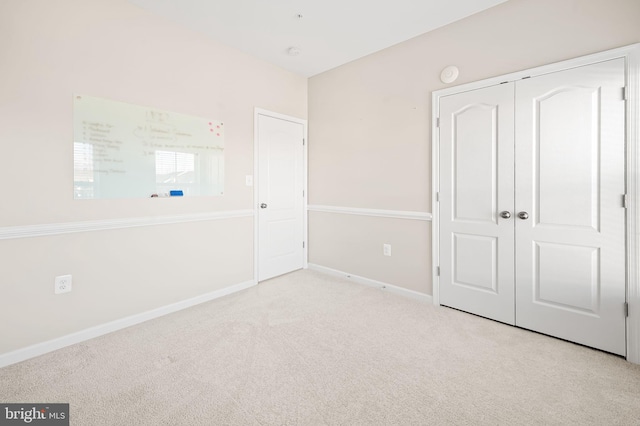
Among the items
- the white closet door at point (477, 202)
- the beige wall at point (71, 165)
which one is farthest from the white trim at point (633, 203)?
the beige wall at point (71, 165)

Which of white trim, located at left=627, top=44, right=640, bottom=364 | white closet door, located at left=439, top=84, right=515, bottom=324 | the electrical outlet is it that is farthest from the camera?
white closet door, located at left=439, top=84, right=515, bottom=324

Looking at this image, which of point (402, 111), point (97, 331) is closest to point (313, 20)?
point (402, 111)

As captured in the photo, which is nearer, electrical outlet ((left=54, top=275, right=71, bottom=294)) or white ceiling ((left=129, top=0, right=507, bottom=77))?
electrical outlet ((left=54, top=275, right=71, bottom=294))

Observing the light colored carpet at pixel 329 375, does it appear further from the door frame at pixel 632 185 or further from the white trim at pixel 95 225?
the white trim at pixel 95 225

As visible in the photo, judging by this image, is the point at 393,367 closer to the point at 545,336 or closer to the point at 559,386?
the point at 559,386

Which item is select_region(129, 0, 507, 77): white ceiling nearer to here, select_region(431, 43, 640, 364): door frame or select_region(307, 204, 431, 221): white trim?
select_region(431, 43, 640, 364): door frame

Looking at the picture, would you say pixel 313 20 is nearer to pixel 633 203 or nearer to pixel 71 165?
pixel 71 165

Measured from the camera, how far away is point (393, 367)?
196 centimetres

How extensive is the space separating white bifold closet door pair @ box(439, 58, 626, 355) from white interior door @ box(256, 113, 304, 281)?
1906 millimetres

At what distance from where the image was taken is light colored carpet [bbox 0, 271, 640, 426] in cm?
156

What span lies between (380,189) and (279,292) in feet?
5.33

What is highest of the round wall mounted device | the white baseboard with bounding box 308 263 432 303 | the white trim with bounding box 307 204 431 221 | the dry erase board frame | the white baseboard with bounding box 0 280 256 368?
the round wall mounted device

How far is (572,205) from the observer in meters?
2.21

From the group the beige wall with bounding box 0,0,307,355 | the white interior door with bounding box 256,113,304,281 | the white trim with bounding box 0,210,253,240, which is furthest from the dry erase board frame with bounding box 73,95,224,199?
the white interior door with bounding box 256,113,304,281
